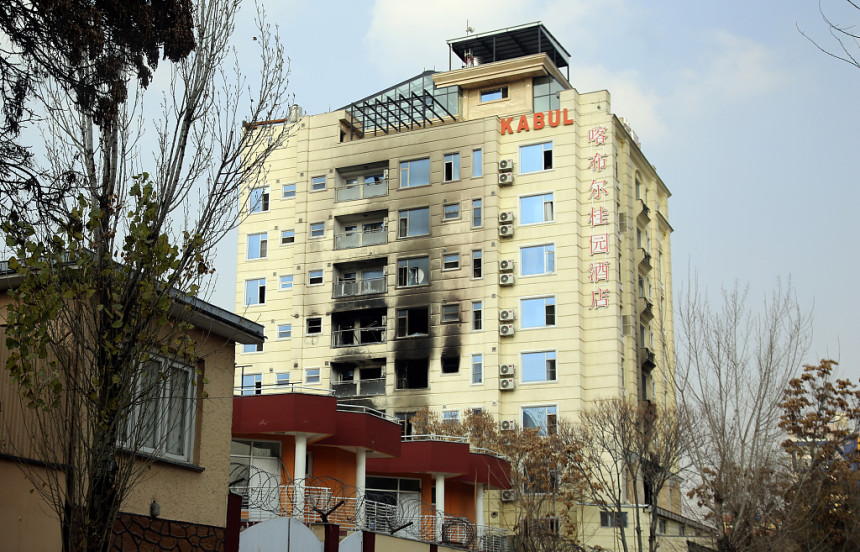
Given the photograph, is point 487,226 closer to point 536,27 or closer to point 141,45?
point 536,27

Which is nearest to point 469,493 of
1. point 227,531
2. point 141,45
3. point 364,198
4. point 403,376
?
point 403,376

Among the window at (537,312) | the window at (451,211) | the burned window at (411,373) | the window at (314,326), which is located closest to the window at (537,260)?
the window at (537,312)

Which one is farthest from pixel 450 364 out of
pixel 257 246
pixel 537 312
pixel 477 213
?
pixel 257 246

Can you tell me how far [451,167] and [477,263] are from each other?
5849 mm

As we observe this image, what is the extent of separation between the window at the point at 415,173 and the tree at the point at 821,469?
26.3 m

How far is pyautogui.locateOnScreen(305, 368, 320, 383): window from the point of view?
5809cm

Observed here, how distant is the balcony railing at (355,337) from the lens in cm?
5797

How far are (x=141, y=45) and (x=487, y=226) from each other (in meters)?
42.7

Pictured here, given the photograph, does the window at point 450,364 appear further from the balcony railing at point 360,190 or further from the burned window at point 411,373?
the balcony railing at point 360,190

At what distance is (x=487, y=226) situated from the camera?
2205 inches

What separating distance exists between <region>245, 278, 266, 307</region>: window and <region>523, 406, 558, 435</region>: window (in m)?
18.0

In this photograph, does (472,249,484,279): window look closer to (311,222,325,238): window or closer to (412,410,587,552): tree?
(412,410,587,552): tree

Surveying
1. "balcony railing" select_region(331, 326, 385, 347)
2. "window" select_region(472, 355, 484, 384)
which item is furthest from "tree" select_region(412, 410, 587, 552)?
"balcony railing" select_region(331, 326, 385, 347)

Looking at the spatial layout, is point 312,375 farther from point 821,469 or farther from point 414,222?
point 821,469
